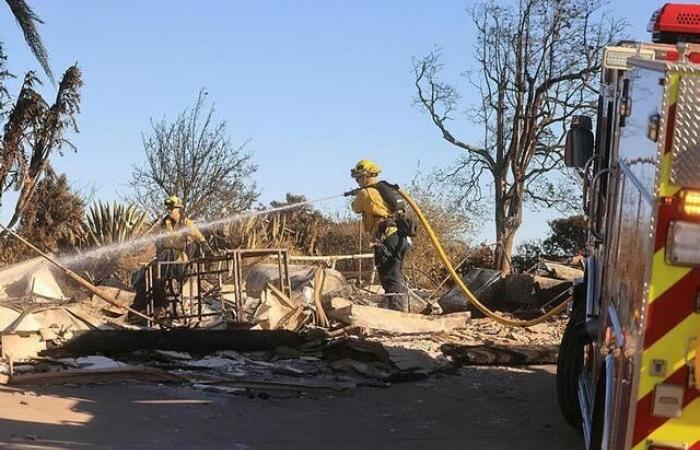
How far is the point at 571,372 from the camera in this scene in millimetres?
6945

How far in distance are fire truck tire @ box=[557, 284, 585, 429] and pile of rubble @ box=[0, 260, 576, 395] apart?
85.2 inches

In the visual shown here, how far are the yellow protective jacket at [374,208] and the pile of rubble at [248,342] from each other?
103cm

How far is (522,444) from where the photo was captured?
22.0ft

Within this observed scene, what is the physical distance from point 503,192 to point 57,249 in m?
15.4

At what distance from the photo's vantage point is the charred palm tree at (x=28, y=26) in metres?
12.2

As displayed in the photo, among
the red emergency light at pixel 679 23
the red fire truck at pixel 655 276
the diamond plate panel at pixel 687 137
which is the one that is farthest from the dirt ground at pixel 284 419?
the diamond plate panel at pixel 687 137

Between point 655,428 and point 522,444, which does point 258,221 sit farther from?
point 655,428

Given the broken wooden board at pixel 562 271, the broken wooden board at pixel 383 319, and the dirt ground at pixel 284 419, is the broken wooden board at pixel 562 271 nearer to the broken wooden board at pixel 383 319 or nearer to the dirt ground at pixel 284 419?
the broken wooden board at pixel 383 319

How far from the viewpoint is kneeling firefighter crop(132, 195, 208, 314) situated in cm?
1223

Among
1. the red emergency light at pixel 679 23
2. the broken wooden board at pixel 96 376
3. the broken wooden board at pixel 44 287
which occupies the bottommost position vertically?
the broken wooden board at pixel 96 376

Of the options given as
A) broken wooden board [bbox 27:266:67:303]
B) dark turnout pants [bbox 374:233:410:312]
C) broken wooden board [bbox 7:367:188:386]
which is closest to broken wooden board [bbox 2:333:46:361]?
broken wooden board [bbox 7:367:188:386]

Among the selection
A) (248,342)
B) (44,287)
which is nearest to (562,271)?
(248,342)

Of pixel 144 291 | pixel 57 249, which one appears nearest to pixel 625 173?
pixel 144 291

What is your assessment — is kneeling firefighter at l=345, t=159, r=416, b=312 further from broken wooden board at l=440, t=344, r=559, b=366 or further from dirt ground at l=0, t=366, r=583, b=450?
dirt ground at l=0, t=366, r=583, b=450
